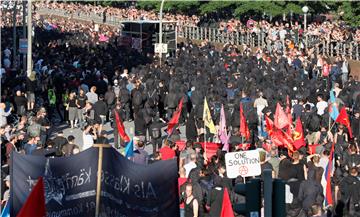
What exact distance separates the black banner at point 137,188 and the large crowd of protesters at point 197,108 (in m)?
2.98

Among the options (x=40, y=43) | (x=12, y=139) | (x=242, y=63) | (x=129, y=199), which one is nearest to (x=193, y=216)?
(x=129, y=199)

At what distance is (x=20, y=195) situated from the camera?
12.8 m

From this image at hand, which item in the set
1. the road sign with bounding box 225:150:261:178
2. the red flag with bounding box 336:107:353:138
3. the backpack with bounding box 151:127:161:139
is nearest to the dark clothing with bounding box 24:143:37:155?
the road sign with bounding box 225:150:261:178

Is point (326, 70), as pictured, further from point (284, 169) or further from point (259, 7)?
point (259, 7)

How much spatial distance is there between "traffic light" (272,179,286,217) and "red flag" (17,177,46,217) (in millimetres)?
2016

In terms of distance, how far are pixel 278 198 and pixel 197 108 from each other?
61.8 ft

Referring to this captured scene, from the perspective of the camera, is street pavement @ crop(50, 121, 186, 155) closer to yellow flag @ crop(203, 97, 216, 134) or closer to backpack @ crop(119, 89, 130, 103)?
backpack @ crop(119, 89, 130, 103)

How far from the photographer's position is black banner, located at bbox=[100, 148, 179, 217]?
1253 centimetres

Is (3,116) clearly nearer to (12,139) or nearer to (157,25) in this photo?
(12,139)

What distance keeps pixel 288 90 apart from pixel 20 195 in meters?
19.1

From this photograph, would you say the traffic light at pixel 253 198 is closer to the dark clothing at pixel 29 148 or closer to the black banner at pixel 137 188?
the black banner at pixel 137 188

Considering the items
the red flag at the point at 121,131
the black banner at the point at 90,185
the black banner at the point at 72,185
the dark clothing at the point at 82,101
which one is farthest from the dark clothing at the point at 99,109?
the black banner at the point at 72,185

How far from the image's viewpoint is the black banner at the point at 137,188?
41.1 ft

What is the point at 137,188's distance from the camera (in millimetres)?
12742
